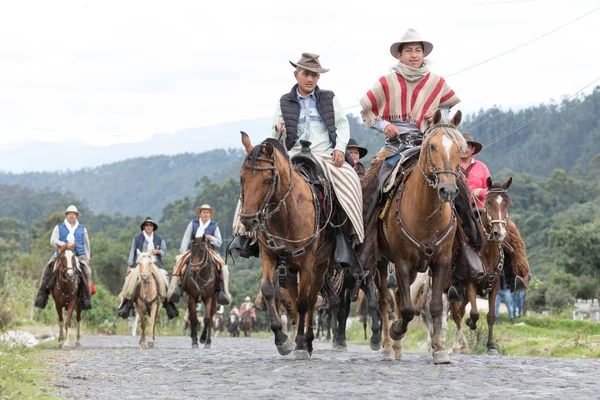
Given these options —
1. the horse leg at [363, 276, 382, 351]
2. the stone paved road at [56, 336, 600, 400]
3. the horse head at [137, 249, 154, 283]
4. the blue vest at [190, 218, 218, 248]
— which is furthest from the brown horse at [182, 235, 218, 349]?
the stone paved road at [56, 336, 600, 400]

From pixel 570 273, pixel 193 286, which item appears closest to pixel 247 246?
pixel 193 286

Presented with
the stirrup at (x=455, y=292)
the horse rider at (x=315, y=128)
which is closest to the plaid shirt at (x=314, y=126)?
the horse rider at (x=315, y=128)

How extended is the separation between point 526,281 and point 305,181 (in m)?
6.78

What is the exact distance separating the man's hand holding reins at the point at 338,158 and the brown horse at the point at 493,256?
394 centimetres

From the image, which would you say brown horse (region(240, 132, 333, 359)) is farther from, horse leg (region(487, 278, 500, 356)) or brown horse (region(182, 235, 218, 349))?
brown horse (region(182, 235, 218, 349))

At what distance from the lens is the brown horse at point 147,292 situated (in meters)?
22.0

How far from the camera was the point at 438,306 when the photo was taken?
449 inches

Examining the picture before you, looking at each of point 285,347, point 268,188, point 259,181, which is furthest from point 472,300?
point 259,181

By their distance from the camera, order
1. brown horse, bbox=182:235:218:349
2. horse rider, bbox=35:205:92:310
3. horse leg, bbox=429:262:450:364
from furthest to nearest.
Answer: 1. horse rider, bbox=35:205:92:310
2. brown horse, bbox=182:235:218:349
3. horse leg, bbox=429:262:450:364

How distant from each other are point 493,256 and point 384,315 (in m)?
3.55

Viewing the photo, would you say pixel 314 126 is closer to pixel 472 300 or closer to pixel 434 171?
pixel 434 171

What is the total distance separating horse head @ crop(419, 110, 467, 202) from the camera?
10406 mm

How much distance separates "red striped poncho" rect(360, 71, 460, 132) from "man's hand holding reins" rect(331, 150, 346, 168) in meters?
0.68

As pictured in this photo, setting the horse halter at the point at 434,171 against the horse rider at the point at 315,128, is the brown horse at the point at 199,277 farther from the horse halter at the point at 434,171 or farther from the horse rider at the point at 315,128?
the horse halter at the point at 434,171
